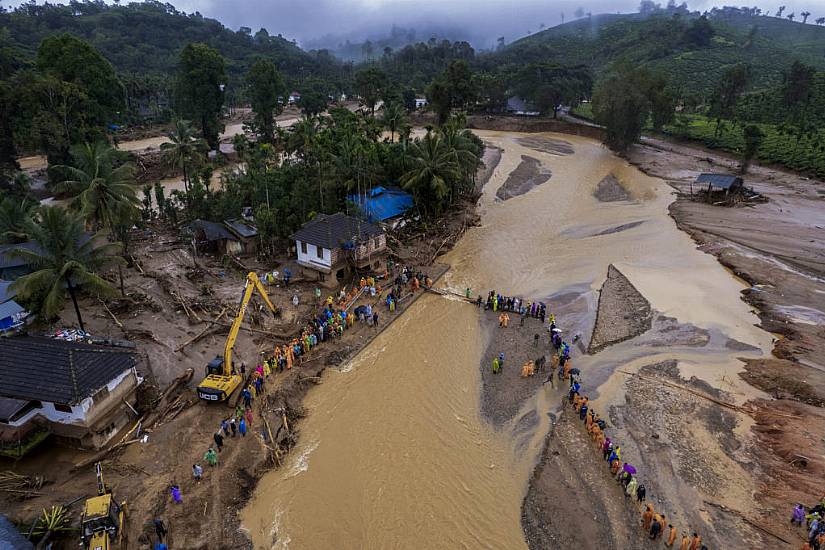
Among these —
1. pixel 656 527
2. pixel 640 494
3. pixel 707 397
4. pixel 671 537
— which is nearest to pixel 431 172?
pixel 707 397

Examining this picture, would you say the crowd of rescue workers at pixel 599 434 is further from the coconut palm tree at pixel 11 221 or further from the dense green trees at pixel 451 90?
the dense green trees at pixel 451 90

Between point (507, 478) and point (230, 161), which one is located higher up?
point (230, 161)

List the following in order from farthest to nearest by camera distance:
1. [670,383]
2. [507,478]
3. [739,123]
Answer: [739,123] < [670,383] < [507,478]

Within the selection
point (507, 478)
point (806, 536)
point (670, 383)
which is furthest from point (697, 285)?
point (507, 478)

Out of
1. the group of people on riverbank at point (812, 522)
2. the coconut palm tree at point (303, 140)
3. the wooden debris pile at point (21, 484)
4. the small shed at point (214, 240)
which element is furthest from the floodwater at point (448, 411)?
the coconut palm tree at point (303, 140)

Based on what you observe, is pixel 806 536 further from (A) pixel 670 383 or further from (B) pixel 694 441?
(A) pixel 670 383

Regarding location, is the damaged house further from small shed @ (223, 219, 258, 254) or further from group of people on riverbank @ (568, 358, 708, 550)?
group of people on riverbank @ (568, 358, 708, 550)

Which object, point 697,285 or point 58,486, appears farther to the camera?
point 697,285

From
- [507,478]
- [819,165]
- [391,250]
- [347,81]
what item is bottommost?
[507,478]
